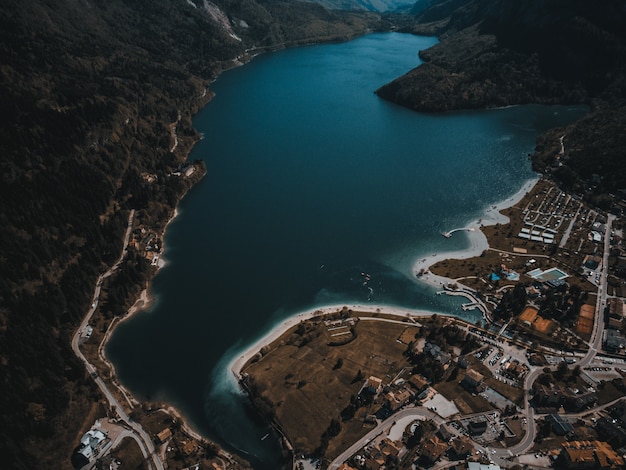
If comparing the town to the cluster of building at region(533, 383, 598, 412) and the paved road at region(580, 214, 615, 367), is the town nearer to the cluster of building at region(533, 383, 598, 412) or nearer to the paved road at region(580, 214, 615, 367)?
the cluster of building at region(533, 383, 598, 412)

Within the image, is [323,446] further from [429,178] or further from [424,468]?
[429,178]

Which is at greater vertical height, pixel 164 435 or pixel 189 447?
pixel 164 435

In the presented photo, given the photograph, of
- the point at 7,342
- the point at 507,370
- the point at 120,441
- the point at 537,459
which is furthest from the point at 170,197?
the point at 537,459

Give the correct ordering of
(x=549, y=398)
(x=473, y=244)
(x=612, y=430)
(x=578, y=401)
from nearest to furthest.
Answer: (x=612, y=430), (x=578, y=401), (x=549, y=398), (x=473, y=244)

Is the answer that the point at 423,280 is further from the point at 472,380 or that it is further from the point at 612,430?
the point at 612,430

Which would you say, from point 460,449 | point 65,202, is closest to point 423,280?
point 460,449

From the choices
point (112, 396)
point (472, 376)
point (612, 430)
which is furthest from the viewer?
point (112, 396)
